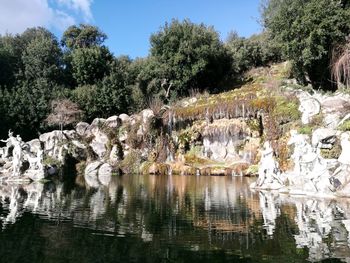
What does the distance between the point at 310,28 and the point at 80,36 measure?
36468 mm

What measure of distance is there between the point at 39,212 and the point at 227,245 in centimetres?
745

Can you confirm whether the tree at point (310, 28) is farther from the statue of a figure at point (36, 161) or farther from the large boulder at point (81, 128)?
the statue of a figure at point (36, 161)

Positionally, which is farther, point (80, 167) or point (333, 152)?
point (80, 167)

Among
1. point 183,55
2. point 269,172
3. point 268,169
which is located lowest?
point 269,172

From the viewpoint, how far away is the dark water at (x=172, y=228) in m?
9.30

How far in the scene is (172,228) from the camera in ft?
40.0

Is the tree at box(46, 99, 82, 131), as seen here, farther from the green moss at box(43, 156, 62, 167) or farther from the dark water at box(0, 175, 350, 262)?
the dark water at box(0, 175, 350, 262)

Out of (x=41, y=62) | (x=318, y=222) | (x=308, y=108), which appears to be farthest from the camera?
(x=41, y=62)

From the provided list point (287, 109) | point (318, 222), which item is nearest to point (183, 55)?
point (287, 109)

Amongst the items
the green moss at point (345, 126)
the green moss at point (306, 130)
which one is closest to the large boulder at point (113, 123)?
the green moss at point (306, 130)

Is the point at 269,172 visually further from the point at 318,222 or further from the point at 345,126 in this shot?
the point at 318,222

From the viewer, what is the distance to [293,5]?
3388 centimetres

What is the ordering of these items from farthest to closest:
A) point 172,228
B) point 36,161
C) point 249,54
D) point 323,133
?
point 249,54 < point 36,161 < point 323,133 < point 172,228

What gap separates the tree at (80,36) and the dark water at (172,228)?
4337cm
